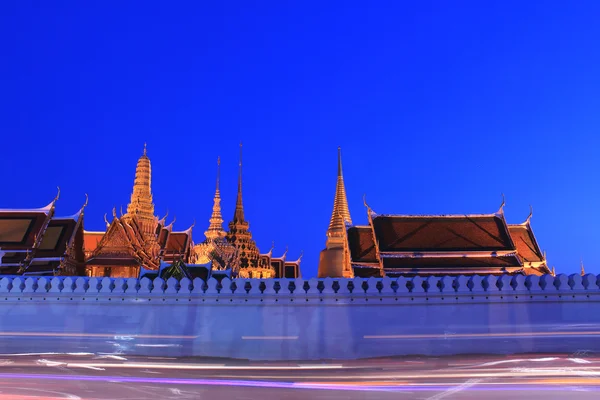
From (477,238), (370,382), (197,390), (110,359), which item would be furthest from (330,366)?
(477,238)

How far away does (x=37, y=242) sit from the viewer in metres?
16.5

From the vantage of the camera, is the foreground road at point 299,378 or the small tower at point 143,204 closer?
the foreground road at point 299,378

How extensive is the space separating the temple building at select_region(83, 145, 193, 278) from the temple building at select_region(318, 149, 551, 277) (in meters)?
6.10

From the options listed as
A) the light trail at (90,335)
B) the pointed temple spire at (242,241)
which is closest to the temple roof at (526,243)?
the light trail at (90,335)

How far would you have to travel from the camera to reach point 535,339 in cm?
1070

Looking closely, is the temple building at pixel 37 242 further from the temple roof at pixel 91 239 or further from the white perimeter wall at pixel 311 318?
the temple roof at pixel 91 239

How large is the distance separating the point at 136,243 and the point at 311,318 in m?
15.1

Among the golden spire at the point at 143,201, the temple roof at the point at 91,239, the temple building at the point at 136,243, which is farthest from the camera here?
the golden spire at the point at 143,201

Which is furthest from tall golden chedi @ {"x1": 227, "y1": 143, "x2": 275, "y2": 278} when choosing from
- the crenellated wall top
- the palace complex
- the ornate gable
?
the crenellated wall top

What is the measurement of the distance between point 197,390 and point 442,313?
5.58m

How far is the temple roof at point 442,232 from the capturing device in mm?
17219

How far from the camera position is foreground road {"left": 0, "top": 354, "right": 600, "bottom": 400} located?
6.89 m

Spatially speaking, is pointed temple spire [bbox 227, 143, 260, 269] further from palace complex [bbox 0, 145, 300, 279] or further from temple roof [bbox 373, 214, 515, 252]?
temple roof [bbox 373, 214, 515, 252]

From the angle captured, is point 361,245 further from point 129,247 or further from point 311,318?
point 129,247
